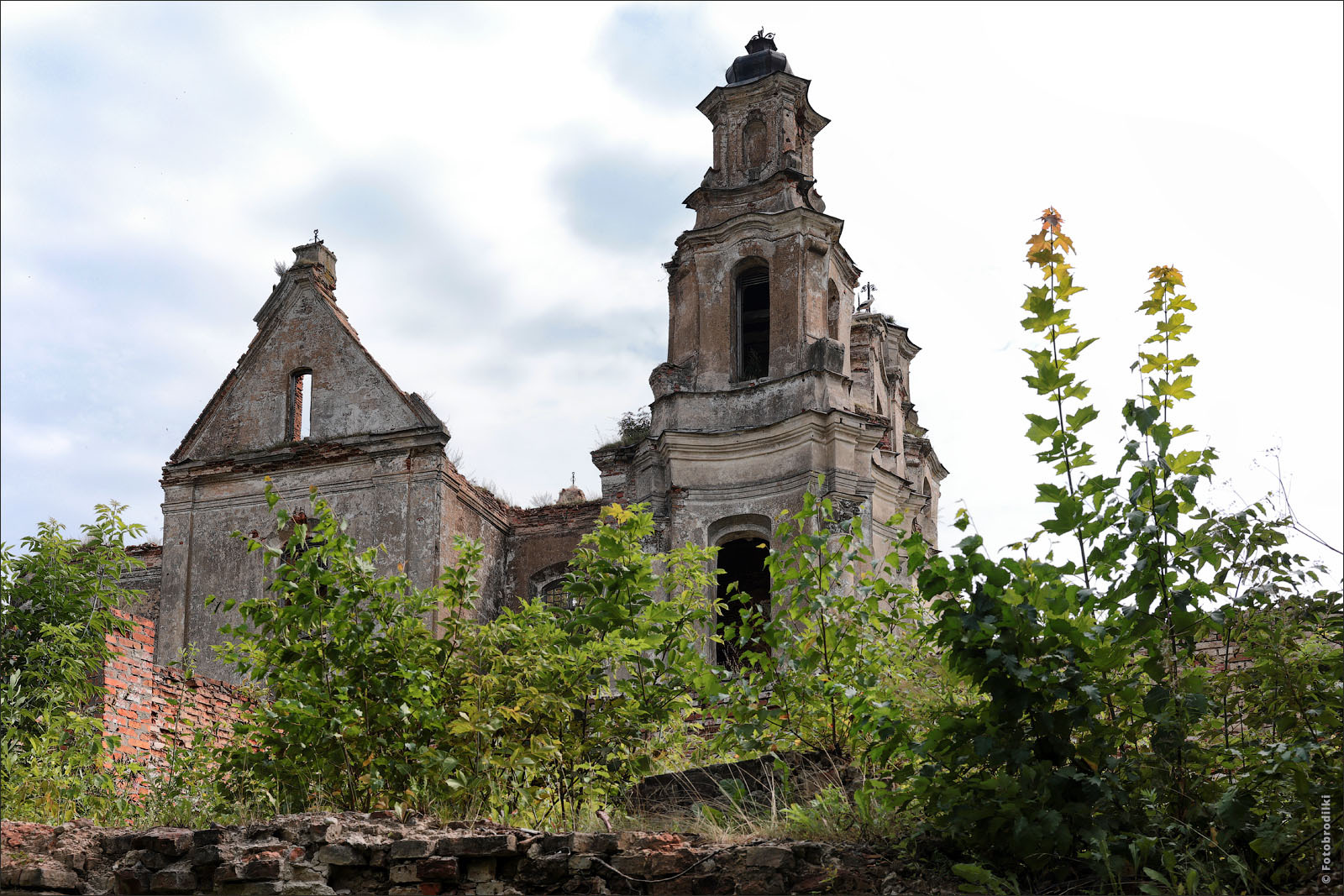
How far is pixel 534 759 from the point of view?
7.25 meters

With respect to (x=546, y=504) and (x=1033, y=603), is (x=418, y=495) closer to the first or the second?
(x=546, y=504)

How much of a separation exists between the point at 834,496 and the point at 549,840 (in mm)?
13084

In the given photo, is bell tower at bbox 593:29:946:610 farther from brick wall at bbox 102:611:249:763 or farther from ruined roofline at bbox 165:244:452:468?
brick wall at bbox 102:611:249:763

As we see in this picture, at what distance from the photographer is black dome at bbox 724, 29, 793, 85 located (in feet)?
75.0

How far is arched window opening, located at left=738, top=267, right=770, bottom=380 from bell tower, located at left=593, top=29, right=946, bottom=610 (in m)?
0.03

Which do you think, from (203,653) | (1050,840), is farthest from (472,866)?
(203,653)

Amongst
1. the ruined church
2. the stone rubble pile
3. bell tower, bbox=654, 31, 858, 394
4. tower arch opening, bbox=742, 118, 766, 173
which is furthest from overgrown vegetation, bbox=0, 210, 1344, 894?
tower arch opening, bbox=742, 118, 766, 173

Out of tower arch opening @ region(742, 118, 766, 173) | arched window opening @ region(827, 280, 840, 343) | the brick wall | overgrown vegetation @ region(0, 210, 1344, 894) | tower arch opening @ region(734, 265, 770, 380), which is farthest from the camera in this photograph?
tower arch opening @ region(742, 118, 766, 173)

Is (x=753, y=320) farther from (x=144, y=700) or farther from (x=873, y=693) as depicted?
(x=873, y=693)

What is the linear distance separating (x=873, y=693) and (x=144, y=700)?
769 centimetres

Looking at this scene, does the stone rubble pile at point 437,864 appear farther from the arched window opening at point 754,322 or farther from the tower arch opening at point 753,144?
the tower arch opening at point 753,144

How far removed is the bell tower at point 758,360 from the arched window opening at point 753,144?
0.03m

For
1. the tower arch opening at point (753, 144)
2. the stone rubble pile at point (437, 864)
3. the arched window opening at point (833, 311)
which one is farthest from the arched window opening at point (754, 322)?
the stone rubble pile at point (437, 864)

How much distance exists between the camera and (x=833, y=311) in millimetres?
21781
